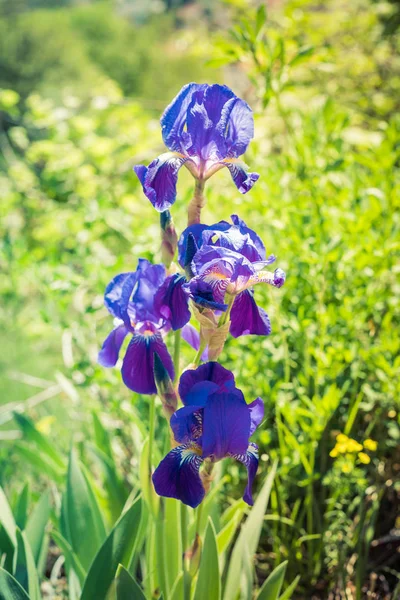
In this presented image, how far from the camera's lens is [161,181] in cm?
92

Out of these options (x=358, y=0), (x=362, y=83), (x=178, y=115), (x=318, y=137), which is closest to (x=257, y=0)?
(x=358, y=0)

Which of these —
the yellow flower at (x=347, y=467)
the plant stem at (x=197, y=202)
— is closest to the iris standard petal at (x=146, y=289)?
the plant stem at (x=197, y=202)

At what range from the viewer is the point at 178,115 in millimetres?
935

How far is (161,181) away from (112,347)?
352 mm

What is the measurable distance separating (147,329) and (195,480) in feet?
0.99

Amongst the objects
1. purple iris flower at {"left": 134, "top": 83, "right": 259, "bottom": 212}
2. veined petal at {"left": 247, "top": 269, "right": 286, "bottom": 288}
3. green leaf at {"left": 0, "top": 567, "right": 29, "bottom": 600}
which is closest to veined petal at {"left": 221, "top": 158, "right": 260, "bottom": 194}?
purple iris flower at {"left": 134, "top": 83, "right": 259, "bottom": 212}

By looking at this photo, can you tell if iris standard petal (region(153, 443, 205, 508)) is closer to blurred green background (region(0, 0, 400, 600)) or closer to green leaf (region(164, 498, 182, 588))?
green leaf (region(164, 498, 182, 588))

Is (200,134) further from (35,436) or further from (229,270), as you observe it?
(35,436)

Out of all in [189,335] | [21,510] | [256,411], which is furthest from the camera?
[21,510]

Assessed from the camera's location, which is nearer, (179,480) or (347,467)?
(179,480)

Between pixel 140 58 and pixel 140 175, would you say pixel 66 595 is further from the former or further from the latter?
pixel 140 58

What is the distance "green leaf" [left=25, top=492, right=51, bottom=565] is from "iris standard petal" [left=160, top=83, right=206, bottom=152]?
2.90ft

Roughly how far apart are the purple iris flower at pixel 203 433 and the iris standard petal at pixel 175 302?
8 cm

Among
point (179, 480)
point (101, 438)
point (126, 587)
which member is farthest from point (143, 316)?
point (101, 438)
